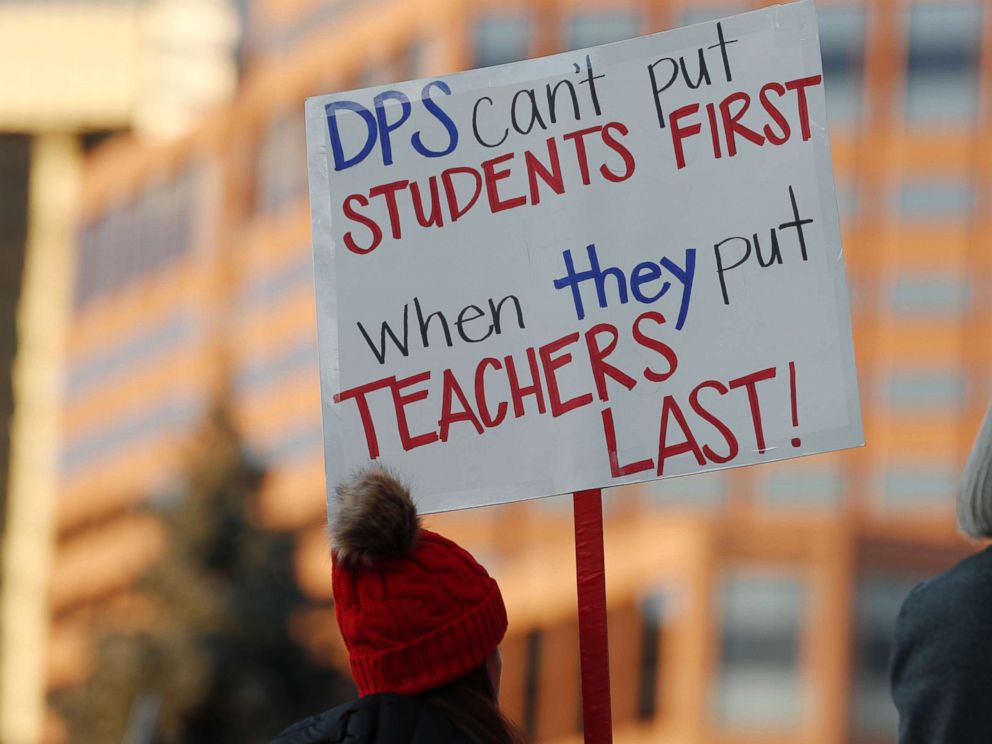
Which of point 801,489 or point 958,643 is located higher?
point 801,489

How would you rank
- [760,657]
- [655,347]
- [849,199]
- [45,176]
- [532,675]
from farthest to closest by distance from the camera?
1. [45,176]
2. [532,675]
3. [849,199]
4. [760,657]
5. [655,347]

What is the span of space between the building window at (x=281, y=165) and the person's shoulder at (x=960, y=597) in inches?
1722

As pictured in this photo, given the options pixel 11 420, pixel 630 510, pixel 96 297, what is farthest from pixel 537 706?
pixel 11 420

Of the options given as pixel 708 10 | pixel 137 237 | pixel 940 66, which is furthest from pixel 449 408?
pixel 137 237

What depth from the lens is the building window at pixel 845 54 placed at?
125 ft

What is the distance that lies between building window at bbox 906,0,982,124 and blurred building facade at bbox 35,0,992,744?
0.16ft

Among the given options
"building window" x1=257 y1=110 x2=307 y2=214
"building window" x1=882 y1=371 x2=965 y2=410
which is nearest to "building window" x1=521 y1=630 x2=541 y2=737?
"building window" x1=882 y1=371 x2=965 y2=410

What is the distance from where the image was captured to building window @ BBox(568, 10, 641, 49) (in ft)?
129

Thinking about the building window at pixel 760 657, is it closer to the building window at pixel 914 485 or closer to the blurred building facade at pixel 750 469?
the blurred building facade at pixel 750 469

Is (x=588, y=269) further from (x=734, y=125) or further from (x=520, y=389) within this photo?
(x=734, y=125)

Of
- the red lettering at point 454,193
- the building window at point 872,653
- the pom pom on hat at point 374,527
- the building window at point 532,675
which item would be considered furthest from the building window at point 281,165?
the pom pom on hat at point 374,527

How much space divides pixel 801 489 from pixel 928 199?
7.45m

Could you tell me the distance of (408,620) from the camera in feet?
7.86

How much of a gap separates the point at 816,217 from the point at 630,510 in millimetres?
34654
